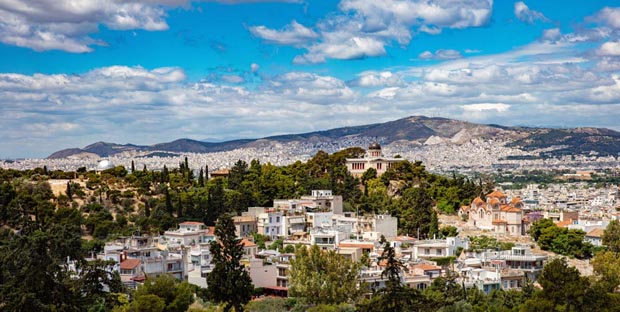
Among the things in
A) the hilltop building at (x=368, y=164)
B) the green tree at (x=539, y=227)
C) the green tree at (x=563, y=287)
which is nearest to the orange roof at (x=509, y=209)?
the green tree at (x=539, y=227)

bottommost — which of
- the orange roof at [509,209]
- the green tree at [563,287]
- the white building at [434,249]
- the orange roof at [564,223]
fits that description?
the white building at [434,249]

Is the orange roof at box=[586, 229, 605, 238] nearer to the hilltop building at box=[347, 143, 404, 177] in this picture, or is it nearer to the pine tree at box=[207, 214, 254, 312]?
the hilltop building at box=[347, 143, 404, 177]

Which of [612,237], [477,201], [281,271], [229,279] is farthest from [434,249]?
[229,279]

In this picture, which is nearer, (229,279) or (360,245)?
(229,279)

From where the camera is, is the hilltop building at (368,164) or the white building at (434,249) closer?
the white building at (434,249)

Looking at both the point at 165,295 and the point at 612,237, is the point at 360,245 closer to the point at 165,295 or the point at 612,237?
the point at 612,237

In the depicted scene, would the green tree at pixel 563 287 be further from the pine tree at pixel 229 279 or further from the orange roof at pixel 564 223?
the orange roof at pixel 564 223

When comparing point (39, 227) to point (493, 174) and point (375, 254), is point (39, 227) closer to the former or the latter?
point (375, 254)
